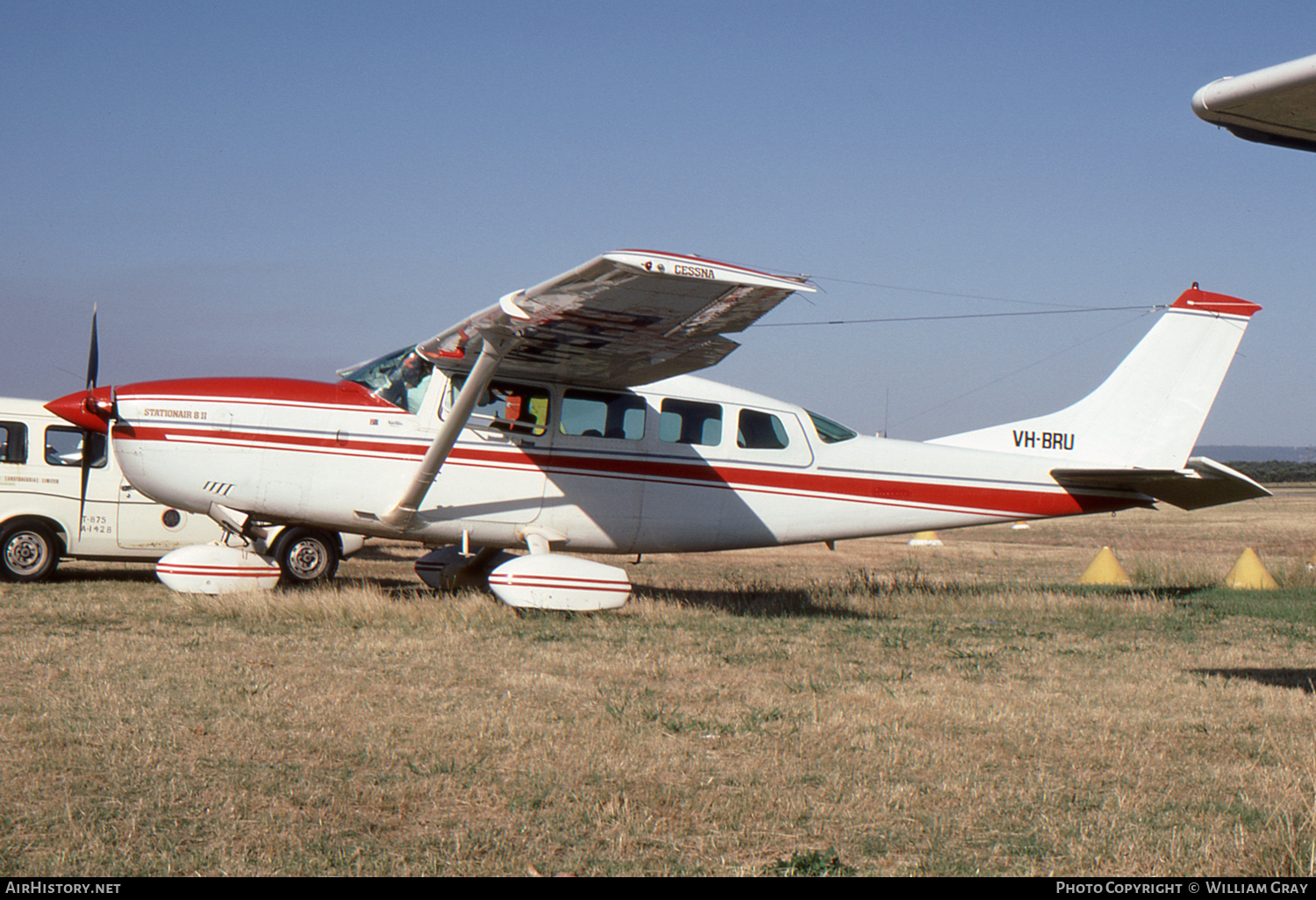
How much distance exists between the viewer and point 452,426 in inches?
368

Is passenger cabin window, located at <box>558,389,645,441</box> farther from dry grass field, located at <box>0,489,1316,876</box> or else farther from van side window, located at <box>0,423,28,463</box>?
van side window, located at <box>0,423,28,463</box>

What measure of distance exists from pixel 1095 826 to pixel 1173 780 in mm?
966

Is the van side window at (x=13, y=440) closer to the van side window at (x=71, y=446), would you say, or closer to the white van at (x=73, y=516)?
the white van at (x=73, y=516)

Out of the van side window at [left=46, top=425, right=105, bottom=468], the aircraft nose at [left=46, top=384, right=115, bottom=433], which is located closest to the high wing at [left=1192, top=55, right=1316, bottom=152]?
the aircraft nose at [left=46, top=384, right=115, bottom=433]

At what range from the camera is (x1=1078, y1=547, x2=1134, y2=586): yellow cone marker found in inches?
568

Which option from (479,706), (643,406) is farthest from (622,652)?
(643,406)

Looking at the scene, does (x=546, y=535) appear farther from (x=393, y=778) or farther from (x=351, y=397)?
(x=393, y=778)

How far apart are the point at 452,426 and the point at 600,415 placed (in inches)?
74.8

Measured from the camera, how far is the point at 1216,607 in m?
11.2

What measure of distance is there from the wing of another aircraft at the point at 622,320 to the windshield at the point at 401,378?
23 centimetres

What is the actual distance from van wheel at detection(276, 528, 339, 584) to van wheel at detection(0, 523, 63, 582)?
303 centimetres

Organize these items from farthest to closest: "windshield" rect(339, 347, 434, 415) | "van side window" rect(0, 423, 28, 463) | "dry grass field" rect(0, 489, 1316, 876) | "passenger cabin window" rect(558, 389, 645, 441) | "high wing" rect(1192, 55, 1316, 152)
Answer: "van side window" rect(0, 423, 28, 463), "passenger cabin window" rect(558, 389, 645, 441), "windshield" rect(339, 347, 434, 415), "dry grass field" rect(0, 489, 1316, 876), "high wing" rect(1192, 55, 1316, 152)

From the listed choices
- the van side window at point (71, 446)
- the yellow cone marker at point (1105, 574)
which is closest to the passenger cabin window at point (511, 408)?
the van side window at point (71, 446)

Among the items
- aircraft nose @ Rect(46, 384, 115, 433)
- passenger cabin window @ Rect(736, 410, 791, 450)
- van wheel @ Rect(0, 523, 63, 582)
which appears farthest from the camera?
van wheel @ Rect(0, 523, 63, 582)
